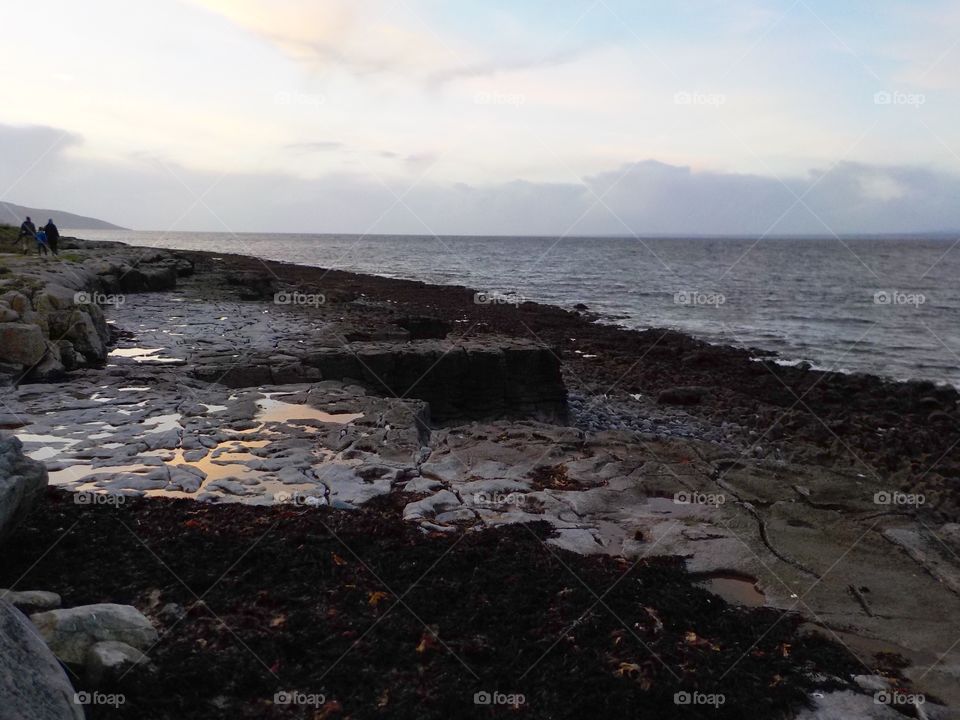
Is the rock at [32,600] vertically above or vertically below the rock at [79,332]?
below

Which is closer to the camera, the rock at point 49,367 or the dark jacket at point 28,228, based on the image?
the rock at point 49,367

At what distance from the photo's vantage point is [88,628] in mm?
4012

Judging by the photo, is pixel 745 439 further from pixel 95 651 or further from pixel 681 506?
pixel 95 651

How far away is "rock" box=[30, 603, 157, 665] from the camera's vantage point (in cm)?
386

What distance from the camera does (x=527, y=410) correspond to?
13.6 m

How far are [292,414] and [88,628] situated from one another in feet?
17.0

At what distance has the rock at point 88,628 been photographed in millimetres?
3863

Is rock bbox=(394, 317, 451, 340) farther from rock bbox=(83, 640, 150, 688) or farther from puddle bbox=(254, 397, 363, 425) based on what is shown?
rock bbox=(83, 640, 150, 688)

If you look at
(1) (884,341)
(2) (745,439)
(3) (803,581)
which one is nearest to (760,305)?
(1) (884,341)

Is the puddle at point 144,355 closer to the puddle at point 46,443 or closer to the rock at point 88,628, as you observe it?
the puddle at point 46,443

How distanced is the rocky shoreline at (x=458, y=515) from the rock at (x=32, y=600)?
0.28m

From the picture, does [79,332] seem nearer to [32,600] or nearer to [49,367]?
[49,367]

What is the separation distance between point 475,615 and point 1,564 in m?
3.49

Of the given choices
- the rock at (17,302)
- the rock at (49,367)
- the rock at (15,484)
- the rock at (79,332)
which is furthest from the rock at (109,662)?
the rock at (17,302)
